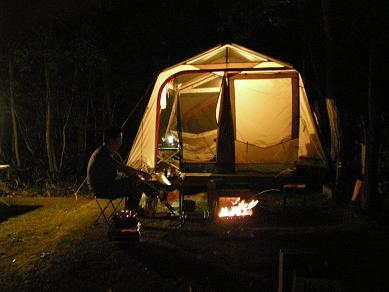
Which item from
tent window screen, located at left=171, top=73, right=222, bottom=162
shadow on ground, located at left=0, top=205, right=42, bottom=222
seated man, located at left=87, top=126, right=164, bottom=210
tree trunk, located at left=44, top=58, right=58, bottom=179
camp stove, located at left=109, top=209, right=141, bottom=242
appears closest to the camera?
camp stove, located at left=109, top=209, right=141, bottom=242

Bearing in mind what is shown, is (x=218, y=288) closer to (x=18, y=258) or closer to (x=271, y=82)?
(x=18, y=258)

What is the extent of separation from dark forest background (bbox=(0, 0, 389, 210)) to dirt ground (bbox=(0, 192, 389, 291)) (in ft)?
4.53

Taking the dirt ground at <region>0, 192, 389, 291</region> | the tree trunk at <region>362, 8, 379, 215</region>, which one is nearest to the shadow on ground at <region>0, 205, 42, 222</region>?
the dirt ground at <region>0, 192, 389, 291</region>

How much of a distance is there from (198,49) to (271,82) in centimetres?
543

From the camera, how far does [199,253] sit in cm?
432

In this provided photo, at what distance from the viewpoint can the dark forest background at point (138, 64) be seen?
6730mm

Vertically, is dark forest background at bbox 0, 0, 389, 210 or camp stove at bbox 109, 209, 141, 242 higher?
dark forest background at bbox 0, 0, 389, 210

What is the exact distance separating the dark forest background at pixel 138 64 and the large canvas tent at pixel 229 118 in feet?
1.94

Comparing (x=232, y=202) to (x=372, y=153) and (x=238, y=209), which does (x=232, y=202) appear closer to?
(x=238, y=209)

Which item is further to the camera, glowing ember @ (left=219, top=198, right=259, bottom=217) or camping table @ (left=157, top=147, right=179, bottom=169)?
camping table @ (left=157, top=147, right=179, bottom=169)

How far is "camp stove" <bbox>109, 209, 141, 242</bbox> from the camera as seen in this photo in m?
4.53

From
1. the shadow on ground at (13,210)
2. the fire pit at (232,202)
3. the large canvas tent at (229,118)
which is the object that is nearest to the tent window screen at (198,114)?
the large canvas tent at (229,118)

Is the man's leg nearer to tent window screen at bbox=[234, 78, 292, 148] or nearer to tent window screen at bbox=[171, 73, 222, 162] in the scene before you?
tent window screen at bbox=[171, 73, 222, 162]

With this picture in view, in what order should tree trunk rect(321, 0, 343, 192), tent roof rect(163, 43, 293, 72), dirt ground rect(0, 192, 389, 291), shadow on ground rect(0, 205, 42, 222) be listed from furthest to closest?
tent roof rect(163, 43, 293, 72)
tree trunk rect(321, 0, 343, 192)
shadow on ground rect(0, 205, 42, 222)
dirt ground rect(0, 192, 389, 291)
